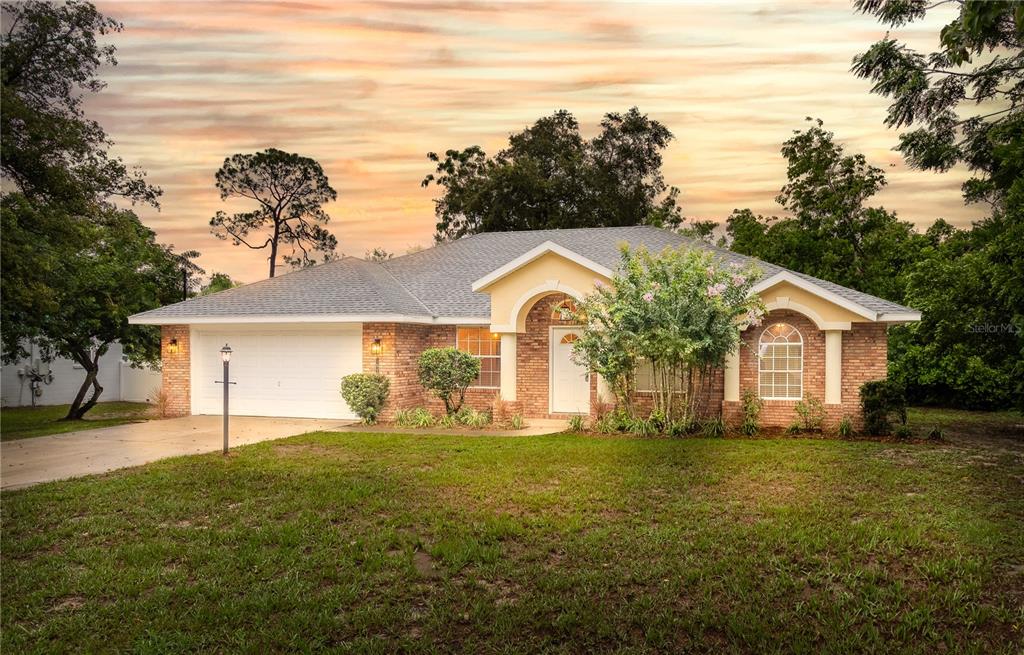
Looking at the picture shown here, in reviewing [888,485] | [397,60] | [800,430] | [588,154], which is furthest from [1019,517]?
[588,154]

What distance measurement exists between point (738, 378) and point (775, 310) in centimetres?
167

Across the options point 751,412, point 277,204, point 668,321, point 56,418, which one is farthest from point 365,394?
point 277,204

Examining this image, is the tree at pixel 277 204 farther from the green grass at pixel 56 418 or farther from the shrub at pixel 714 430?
the shrub at pixel 714 430

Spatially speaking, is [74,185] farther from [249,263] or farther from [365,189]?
[249,263]

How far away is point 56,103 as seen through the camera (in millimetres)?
14125

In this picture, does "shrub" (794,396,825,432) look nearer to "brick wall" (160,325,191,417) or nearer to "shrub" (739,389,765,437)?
"shrub" (739,389,765,437)

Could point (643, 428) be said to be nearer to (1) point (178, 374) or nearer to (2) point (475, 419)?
(2) point (475, 419)

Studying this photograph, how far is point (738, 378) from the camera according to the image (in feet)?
50.9

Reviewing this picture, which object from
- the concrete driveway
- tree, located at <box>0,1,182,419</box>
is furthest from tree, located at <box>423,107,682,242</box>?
the concrete driveway

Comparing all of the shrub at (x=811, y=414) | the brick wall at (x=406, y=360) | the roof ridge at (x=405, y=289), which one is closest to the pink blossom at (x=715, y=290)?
the shrub at (x=811, y=414)

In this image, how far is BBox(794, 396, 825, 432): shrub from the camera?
14508 mm

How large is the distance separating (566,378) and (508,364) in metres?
1.53

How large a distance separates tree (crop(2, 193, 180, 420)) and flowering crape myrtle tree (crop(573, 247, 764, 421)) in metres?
9.98

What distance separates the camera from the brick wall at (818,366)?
584 inches
